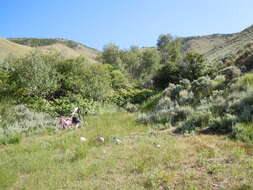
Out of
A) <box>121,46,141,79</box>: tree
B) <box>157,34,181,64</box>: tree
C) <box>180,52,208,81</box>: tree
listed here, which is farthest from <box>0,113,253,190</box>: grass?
<box>157,34,181,64</box>: tree

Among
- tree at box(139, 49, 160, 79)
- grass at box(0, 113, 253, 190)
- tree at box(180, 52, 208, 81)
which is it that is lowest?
grass at box(0, 113, 253, 190)

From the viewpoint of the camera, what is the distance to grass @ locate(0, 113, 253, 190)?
10.1ft

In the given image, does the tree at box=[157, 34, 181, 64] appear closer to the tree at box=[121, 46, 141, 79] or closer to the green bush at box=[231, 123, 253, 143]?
the tree at box=[121, 46, 141, 79]

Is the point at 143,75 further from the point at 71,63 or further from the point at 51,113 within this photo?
the point at 51,113

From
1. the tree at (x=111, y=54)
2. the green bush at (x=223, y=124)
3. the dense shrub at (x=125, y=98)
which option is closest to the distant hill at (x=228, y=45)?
the dense shrub at (x=125, y=98)

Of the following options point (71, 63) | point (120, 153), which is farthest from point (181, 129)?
A: point (71, 63)

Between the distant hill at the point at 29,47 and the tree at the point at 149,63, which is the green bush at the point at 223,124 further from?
the tree at the point at 149,63

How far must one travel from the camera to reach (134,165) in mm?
3791

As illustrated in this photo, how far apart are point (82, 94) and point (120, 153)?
9.61m

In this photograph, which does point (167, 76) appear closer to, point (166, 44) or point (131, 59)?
point (131, 59)

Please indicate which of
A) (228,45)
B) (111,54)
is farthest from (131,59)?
(228,45)

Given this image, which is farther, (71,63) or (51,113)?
(71,63)

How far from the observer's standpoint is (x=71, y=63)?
14516mm

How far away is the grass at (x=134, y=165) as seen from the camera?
3.07 meters
